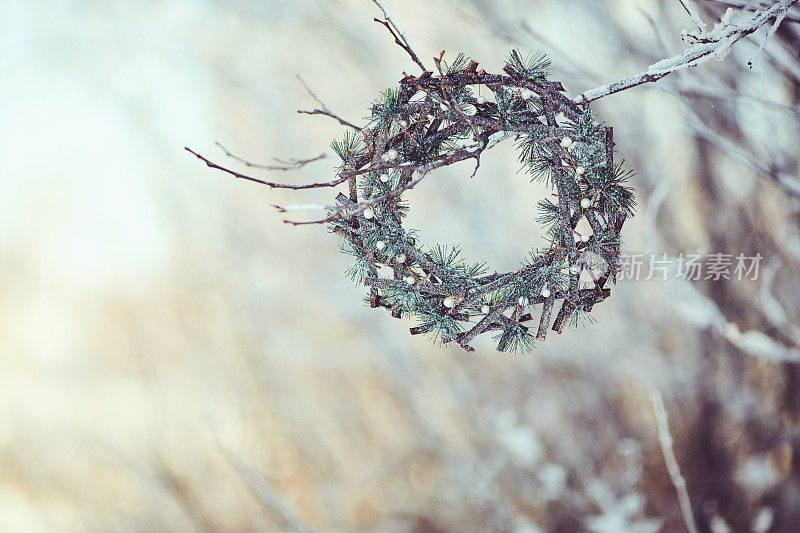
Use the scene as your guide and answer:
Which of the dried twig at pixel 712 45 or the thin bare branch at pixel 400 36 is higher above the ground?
the dried twig at pixel 712 45

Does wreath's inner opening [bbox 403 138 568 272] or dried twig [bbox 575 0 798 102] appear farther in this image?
wreath's inner opening [bbox 403 138 568 272]

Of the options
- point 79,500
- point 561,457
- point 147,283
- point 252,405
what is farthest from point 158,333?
point 561,457

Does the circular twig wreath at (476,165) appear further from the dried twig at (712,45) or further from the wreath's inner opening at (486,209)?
the wreath's inner opening at (486,209)

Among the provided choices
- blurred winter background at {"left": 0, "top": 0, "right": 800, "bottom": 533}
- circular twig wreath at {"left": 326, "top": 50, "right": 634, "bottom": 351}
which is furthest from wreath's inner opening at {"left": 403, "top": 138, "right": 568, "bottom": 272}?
circular twig wreath at {"left": 326, "top": 50, "right": 634, "bottom": 351}

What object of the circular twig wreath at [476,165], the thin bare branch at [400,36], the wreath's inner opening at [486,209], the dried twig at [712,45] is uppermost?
the wreath's inner opening at [486,209]

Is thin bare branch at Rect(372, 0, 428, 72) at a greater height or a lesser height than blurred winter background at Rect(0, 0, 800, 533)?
lesser

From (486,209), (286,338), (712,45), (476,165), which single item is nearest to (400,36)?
(476,165)

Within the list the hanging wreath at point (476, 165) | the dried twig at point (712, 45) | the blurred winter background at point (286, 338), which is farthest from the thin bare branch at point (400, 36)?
the blurred winter background at point (286, 338)

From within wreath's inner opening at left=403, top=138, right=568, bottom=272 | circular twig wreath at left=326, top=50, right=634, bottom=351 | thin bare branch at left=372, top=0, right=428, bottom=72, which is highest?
wreath's inner opening at left=403, top=138, right=568, bottom=272

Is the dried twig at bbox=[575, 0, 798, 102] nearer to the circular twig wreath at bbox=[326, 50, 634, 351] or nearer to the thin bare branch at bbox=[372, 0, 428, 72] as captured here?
the circular twig wreath at bbox=[326, 50, 634, 351]
